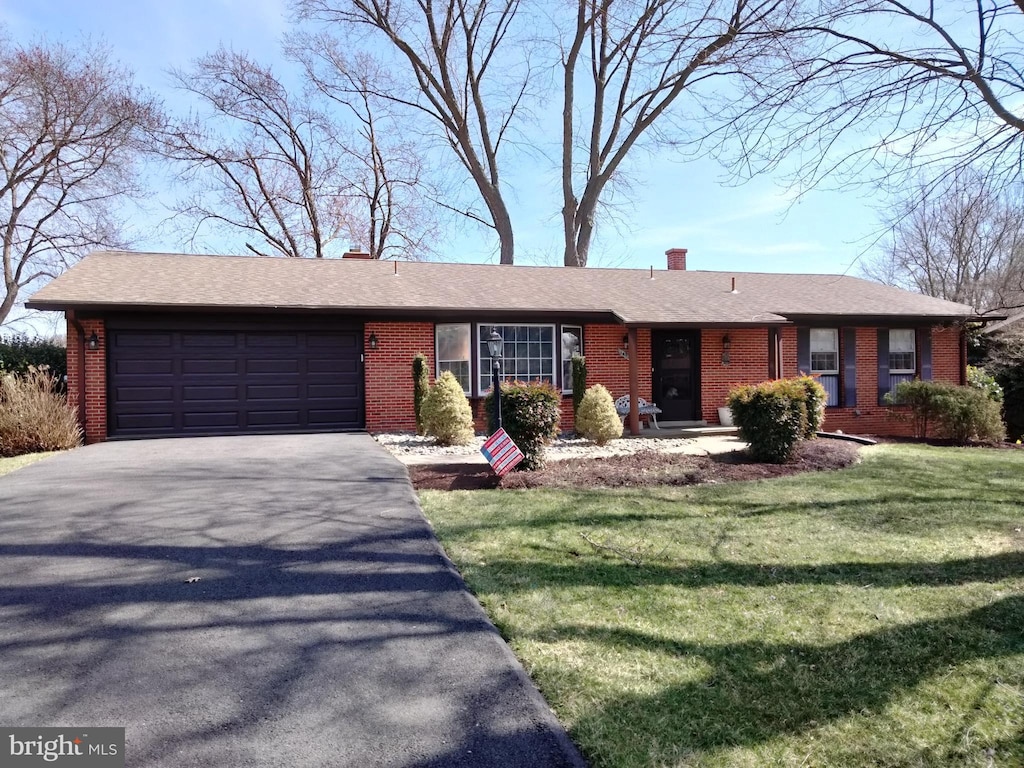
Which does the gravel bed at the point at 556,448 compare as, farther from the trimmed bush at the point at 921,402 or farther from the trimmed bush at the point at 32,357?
the trimmed bush at the point at 32,357

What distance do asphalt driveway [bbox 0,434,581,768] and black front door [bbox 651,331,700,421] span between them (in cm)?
899

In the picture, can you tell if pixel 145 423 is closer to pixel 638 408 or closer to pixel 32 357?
pixel 32 357

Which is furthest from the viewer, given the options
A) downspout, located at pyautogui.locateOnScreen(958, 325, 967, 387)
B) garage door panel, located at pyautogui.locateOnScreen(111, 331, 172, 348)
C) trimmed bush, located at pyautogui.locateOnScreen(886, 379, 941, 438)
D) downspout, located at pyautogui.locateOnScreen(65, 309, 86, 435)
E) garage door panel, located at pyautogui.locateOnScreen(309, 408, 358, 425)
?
downspout, located at pyautogui.locateOnScreen(958, 325, 967, 387)

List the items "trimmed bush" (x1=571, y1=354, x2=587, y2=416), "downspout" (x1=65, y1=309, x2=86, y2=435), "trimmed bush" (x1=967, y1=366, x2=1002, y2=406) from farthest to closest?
"trimmed bush" (x1=967, y1=366, x2=1002, y2=406), "trimmed bush" (x1=571, y1=354, x2=587, y2=416), "downspout" (x1=65, y1=309, x2=86, y2=435)

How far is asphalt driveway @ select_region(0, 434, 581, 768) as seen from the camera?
8.06ft

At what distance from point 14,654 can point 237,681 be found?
1208 millimetres

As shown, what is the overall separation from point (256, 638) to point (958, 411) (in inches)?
508

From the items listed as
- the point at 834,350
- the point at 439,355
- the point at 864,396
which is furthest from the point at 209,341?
the point at 864,396

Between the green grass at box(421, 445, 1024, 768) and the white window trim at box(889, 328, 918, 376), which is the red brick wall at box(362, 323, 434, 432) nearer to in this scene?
the green grass at box(421, 445, 1024, 768)

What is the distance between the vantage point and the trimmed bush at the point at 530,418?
327 inches

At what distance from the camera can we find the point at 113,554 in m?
A: 4.65

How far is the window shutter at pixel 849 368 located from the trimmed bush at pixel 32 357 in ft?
52.9

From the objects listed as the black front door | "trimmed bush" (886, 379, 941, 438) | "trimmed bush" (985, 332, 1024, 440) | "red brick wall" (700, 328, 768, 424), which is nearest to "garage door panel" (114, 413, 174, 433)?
the black front door

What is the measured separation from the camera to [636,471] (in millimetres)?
8320
